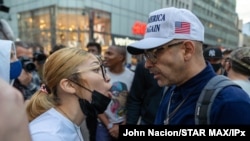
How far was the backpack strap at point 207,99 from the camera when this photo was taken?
4.70 feet

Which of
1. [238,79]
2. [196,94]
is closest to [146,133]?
[196,94]

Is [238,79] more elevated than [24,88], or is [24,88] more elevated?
[238,79]

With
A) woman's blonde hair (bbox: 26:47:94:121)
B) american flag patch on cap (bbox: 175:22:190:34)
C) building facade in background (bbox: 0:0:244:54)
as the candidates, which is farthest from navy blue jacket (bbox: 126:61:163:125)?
building facade in background (bbox: 0:0:244:54)

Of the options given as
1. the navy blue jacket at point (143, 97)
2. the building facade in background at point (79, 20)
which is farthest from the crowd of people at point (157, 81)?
the building facade in background at point (79, 20)

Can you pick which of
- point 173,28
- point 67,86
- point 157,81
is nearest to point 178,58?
point 173,28

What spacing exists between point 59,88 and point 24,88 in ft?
6.15

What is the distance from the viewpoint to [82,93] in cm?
202

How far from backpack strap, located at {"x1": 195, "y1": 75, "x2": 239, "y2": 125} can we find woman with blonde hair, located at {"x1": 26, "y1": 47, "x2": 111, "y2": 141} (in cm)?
83

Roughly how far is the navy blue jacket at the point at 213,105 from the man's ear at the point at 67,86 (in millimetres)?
677

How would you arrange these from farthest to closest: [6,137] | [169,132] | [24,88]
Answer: [24,88]
[169,132]
[6,137]

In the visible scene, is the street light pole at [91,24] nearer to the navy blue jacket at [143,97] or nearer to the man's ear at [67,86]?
the navy blue jacket at [143,97]

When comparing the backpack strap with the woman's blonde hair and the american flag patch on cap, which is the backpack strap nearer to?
the american flag patch on cap

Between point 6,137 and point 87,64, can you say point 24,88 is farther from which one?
point 6,137

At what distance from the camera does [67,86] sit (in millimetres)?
1978
